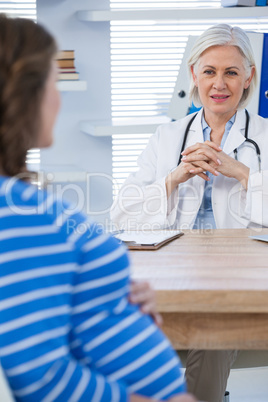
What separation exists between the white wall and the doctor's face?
57.6 inches

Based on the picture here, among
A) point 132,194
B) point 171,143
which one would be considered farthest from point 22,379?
point 171,143

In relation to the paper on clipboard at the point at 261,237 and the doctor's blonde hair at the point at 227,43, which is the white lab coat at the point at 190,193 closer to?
the doctor's blonde hair at the point at 227,43

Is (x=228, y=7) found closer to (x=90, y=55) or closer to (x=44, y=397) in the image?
(x=90, y=55)

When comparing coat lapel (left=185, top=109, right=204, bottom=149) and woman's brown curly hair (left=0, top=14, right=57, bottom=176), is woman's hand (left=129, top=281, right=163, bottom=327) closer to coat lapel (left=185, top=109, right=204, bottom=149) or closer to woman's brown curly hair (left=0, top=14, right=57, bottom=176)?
woman's brown curly hair (left=0, top=14, right=57, bottom=176)

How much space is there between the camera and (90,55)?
148 inches

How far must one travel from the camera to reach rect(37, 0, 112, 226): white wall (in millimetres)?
3705

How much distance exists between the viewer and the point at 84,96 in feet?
12.5

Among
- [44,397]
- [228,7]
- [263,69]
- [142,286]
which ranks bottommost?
[44,397]

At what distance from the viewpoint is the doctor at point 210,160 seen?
2160mm

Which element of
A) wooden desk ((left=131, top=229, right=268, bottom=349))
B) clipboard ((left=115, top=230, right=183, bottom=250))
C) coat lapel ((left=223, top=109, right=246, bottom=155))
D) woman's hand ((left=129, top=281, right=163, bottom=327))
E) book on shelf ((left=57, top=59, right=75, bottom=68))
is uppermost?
book on shelf ((left=57, top=59, right=75, bottom=68))

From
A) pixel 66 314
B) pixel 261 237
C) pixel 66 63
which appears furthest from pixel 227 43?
pixel 66 314

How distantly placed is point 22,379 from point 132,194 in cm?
145

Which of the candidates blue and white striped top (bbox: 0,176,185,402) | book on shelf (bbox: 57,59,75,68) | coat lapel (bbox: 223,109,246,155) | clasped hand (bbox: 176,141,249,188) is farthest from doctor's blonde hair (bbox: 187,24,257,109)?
blue and white striped top (bbox: 0,176,185,402)

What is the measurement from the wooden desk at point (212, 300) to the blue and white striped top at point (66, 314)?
1.30ft
